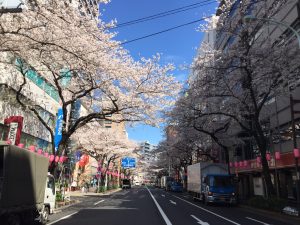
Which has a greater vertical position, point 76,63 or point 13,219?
point 76,63

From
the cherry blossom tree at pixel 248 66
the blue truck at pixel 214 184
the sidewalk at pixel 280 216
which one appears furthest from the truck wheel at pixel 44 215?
the blue truck at pixel 214 184

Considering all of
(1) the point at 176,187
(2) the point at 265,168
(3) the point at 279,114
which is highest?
(3) the point at 279,114

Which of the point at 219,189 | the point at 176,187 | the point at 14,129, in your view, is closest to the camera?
the point at 14,129

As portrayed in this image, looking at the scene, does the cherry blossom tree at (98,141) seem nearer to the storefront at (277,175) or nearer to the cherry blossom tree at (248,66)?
the storefront at (277,175)

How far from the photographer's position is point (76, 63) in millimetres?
15484

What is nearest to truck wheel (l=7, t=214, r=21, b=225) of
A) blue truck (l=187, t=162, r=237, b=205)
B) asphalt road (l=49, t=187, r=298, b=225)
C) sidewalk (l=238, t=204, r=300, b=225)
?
asphalt road (l=49, t=187, r=298, b=225)

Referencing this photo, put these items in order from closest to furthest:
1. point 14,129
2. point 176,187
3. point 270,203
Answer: point 270,203 → point 14,129 → point 176,187

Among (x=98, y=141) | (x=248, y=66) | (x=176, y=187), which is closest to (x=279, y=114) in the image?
(x=248, y=66)

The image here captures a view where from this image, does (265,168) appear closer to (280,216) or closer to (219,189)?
(280,216)

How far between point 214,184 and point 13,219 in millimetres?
20840

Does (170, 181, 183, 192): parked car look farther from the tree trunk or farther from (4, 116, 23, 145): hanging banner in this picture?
(4, 116, 23, 145): hanging banner

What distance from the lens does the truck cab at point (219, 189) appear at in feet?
93.3

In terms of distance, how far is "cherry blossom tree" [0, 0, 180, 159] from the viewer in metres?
11.9

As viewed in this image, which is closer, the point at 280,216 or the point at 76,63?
the point at 76,63
